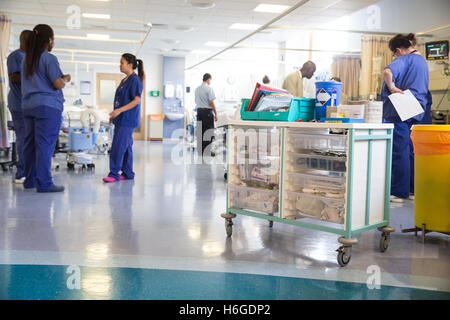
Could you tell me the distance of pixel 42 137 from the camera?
172 inches

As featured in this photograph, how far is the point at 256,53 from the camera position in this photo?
14555mm

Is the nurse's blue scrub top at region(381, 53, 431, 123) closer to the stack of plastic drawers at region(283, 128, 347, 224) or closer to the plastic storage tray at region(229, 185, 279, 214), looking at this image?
the stack of plastic drawers at region(283, 128, 347, 224)

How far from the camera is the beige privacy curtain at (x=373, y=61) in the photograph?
7.91 m

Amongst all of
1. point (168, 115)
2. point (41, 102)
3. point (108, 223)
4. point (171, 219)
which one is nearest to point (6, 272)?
point (108, 223)

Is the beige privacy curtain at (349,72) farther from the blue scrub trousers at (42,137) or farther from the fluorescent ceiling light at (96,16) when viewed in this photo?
the blue scrub trousers at (42,137)

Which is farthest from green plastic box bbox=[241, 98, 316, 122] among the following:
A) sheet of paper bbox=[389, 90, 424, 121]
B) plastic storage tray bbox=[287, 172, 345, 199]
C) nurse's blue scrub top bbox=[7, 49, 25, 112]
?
nurse's blue scrub top bbox=[7, 49, 25, 112]

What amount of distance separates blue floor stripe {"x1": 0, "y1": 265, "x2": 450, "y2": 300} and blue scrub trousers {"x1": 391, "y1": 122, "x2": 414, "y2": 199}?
7.86ft

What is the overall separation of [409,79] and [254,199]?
7.25 feet

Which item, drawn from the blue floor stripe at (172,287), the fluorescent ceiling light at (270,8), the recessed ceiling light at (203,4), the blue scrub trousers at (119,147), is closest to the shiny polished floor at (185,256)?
the blue floor stripe at (172,287)

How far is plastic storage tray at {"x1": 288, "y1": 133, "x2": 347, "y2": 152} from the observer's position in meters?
2.59

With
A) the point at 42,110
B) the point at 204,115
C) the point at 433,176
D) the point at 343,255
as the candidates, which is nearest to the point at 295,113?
the point at 343,255

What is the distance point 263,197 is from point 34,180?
112 inches

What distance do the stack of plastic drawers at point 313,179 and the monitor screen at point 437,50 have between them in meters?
3.84

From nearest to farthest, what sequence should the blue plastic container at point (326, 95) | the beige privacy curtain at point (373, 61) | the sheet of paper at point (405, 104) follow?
the blue plastic container at point (326, 95), the sheet of paper at point (405, 104), the beige privacy curtain at point (373, 61)
